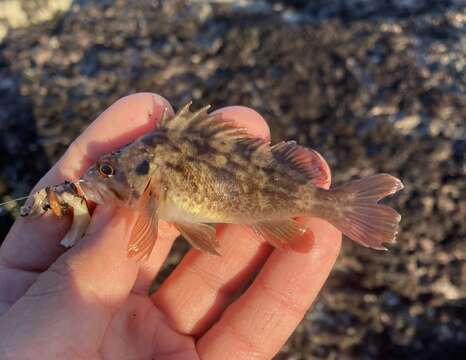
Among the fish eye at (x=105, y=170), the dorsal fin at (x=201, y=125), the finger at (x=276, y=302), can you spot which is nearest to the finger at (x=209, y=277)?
the finger at (x=276, y=302)

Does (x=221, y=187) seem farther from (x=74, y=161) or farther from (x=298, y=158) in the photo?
(x=74, y=161)

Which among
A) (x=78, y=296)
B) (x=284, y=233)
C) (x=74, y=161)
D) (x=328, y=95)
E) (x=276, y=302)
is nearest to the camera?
(x=78, y=296)

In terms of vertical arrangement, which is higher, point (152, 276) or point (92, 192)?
point (92, 192)

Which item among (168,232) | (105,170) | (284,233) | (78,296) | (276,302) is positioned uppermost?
(105,170)

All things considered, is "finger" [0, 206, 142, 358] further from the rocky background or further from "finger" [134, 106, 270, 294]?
the rocky background

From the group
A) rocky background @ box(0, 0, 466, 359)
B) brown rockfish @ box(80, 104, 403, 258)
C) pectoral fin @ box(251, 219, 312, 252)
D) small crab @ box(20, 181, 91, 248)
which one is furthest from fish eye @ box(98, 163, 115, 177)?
rocky background @ box(0, 0, 466, 359)

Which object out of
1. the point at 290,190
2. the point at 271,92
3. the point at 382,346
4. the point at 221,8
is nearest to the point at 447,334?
the point at 382,346

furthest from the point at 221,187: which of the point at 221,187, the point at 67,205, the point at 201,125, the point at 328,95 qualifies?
the point at 328,95
